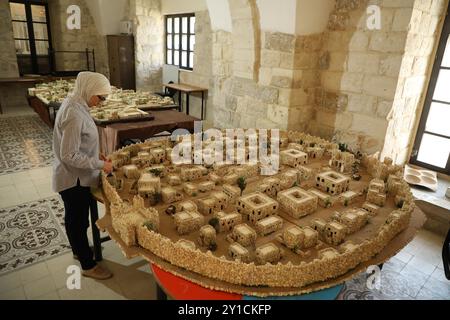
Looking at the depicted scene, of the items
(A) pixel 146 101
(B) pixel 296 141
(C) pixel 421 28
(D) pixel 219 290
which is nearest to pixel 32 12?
(A) pixel 146 101

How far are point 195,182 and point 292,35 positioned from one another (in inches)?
97.3

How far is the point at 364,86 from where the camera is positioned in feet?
12.5

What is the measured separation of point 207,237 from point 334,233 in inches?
27.3

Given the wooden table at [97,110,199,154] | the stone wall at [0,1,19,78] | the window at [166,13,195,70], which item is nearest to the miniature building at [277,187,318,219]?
the wooden table at [97,110,199,154]

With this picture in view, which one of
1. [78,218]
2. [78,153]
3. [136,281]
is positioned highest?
[78,153]

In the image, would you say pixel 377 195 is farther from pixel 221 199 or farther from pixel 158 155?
→ pixel 158 155

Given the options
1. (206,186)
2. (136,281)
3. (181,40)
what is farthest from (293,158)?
(181,40)

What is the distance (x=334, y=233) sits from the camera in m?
1.72

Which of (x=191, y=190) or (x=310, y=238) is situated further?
(x=191, y=190)

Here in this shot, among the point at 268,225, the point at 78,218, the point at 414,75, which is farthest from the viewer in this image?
the point at 414,75

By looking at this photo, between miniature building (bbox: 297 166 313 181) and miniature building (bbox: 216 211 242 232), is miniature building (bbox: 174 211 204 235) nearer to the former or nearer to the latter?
miniature building (bbox: 216 211 242 232)

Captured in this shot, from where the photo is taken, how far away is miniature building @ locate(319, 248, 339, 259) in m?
1.51

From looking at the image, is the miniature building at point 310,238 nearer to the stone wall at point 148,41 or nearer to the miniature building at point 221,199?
the miniature building at point 221,199
